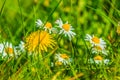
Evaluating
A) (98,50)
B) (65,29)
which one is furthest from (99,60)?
(65,29)

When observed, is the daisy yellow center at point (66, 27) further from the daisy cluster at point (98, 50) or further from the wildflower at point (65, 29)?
the daisy cluster at point (98, 50)

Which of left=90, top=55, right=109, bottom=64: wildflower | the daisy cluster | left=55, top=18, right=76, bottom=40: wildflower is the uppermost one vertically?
left=55, top=18, right=76, bottom=40: wildflower

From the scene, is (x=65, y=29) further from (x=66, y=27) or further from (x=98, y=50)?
(x=98, y=50)

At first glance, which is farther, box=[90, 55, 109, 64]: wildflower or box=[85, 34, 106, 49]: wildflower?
box=[85, 34, 106, 49]: wildflower

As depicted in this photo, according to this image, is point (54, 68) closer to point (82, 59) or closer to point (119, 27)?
point (82, 59)

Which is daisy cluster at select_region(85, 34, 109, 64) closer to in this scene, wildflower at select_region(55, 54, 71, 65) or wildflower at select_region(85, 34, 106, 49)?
wildflower at select_region(85, 34, 106, 49)

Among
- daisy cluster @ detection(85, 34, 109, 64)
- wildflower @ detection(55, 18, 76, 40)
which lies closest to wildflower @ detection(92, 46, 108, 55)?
daisy cluster @ detection(85, 34, 109, 64)

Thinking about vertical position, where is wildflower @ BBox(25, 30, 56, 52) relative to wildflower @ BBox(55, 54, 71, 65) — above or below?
above
